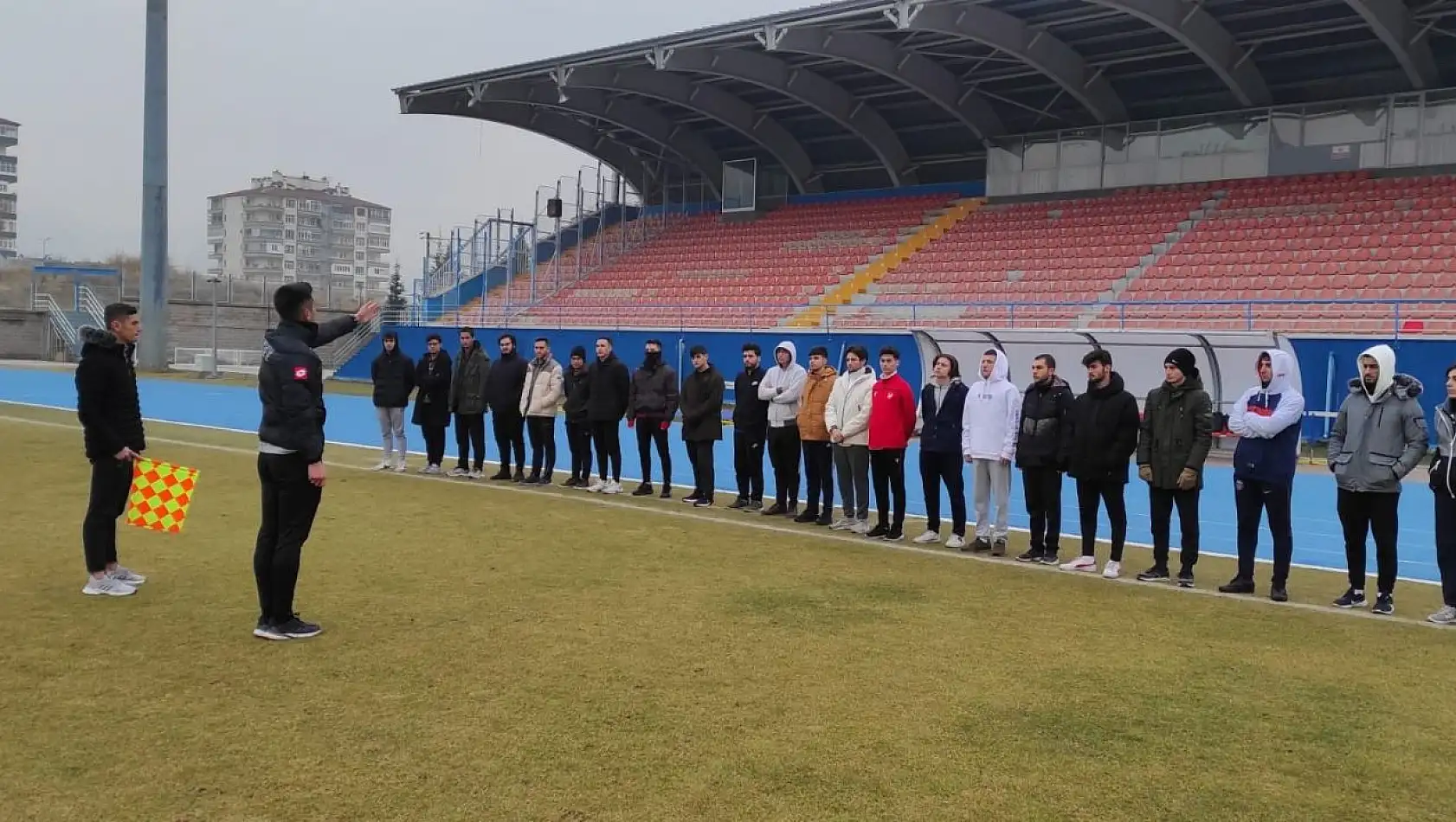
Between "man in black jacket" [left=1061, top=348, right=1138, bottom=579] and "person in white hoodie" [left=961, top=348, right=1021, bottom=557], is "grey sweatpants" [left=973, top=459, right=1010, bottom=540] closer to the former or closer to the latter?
"person in white hoodie" [left=961, top=348, right=1021, bottom=557]

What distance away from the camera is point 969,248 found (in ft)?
90.3

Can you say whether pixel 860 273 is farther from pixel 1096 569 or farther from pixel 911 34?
pixel 1096 569

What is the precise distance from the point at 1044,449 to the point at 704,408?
4.10 meters

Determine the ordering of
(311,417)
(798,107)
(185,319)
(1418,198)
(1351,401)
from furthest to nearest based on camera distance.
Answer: (185,319)
(798,107)
(1418,198)
(1351,401)
(311,417)

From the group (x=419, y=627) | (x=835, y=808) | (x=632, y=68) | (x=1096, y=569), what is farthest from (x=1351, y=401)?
(x=632, y=68)

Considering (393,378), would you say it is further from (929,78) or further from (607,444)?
(929,78)

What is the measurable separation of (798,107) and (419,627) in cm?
2817

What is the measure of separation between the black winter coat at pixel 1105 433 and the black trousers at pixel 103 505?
6.63 m

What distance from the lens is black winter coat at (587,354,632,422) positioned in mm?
12180

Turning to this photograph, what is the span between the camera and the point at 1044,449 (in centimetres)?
867

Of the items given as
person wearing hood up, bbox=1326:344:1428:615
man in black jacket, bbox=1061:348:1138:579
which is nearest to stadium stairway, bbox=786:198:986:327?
man in black jacket, bbox=1061:348:1138:579

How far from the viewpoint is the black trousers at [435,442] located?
13.4m

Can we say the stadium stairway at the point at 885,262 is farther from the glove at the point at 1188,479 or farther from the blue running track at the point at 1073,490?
the glove at the point at 1188,479

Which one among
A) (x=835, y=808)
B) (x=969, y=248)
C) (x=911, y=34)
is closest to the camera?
(x=835, y=808)
